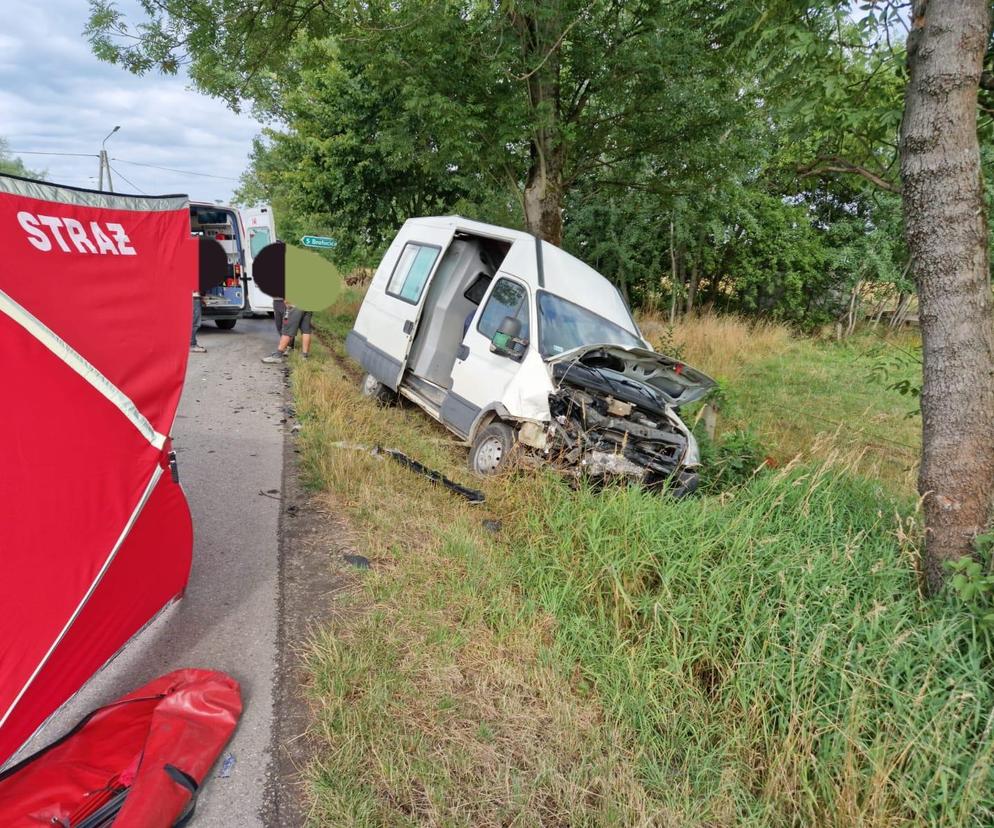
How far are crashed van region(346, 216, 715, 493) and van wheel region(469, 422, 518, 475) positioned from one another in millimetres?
12

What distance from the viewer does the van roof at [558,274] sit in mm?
6191

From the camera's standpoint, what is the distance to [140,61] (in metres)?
9.52

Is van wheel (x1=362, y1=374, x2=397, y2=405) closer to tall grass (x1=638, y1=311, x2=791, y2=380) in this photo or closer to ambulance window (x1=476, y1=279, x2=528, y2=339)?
ambulance window (x1=476, y1=279, x2=528, y2=339)

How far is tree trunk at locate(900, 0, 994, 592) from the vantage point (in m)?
2.85

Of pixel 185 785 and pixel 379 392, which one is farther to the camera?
pixel 379 392

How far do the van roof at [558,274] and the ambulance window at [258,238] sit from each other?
8.53 metres

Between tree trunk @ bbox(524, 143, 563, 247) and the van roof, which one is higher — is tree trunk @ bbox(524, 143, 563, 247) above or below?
above

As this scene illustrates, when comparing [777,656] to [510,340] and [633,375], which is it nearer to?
[633,375]

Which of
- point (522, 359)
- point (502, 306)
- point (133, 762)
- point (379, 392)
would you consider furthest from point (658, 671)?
point (379, 392)

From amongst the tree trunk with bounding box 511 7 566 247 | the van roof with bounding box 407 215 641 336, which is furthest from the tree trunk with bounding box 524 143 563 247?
the van roof with bounding box 407 215 641 336

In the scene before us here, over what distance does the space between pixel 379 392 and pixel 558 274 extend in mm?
3046

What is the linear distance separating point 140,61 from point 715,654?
1121cm

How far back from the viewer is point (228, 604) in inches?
142

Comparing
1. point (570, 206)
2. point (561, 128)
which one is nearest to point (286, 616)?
point (561, 128)
